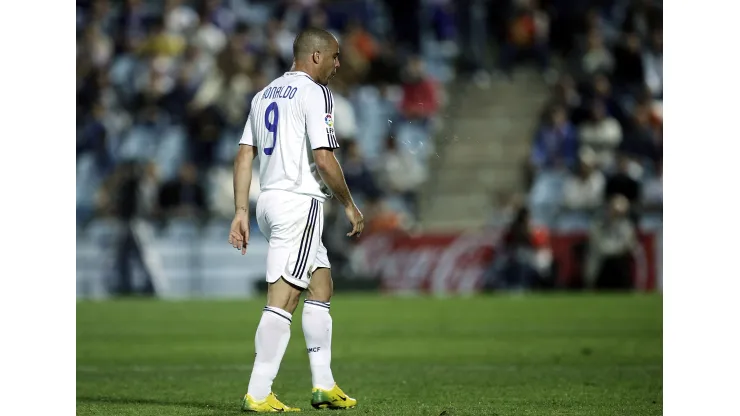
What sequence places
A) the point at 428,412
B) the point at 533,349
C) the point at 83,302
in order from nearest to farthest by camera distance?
the point at 428,412
the point at 533,349
the point at 83,302

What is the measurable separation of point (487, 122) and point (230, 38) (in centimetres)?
523

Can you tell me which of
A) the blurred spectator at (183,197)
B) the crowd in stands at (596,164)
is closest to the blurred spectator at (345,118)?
the blurred spectator at (183,197)

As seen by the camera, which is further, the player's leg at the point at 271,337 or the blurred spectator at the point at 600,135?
the blurred spectator at the point at 600,135

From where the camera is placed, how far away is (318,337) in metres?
7.41

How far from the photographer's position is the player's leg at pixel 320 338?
24.1ft

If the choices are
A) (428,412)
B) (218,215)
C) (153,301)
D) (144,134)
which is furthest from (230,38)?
(428,412)

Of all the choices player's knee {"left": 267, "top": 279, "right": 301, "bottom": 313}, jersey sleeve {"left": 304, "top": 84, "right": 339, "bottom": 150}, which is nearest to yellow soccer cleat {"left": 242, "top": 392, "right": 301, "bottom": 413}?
player's knee {"left": 267, "top": 279, "right": 301, "bottom": 313}

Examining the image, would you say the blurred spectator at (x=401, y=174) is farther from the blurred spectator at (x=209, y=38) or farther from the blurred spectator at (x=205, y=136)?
the blurred spectator at (x=209, y=38)

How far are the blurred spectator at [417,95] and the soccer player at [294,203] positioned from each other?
14.7 metres

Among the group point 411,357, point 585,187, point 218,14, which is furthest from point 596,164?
point 411,357

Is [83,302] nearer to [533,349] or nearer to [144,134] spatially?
[144,134]

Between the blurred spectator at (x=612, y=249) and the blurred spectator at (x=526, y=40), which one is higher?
the blurred spectator at (x=526, y=40)
